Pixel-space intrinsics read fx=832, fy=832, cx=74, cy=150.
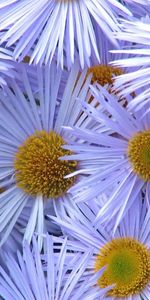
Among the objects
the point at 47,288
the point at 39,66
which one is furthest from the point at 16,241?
the point at 39,66

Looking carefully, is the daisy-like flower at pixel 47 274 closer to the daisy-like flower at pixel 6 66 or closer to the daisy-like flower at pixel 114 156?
the daisy-like flower at pixel 114 156

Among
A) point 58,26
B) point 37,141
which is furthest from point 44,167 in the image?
point 58,26

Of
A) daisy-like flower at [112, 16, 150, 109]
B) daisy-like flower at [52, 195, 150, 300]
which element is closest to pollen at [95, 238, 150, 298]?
daisy-like flower at [52, 195, 150, 300]

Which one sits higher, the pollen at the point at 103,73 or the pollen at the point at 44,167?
the pollen at the point at 103,73

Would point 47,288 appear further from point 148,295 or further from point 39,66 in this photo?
point 39,66

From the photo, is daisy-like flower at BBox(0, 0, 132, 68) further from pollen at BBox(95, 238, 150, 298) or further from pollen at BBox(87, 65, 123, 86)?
pollen at BBox(95, 238, 150, 298)

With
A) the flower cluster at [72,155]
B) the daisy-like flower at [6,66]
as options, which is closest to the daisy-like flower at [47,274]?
the flower cluster at [72,155]
